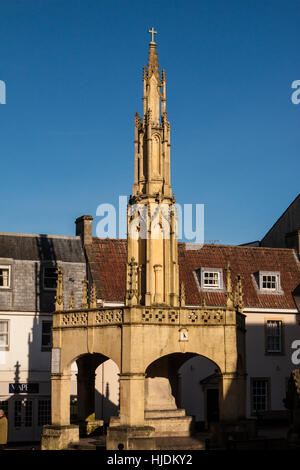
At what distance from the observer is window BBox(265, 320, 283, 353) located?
43250 mm

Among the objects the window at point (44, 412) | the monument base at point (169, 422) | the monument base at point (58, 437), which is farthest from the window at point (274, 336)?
the monument base at point (58, 437)

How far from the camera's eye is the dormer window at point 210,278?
44.1m

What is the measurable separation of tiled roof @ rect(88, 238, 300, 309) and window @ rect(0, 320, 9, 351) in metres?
5.38

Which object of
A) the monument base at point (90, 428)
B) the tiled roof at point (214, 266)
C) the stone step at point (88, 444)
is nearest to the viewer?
the stone step at point (88, 444)

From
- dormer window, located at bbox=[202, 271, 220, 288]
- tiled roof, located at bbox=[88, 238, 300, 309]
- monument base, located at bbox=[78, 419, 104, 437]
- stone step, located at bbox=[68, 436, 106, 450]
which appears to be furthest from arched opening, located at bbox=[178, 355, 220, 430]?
stone step, located at bbox=[68, 436, 106, 450]

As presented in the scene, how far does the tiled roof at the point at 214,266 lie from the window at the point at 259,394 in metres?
4.42

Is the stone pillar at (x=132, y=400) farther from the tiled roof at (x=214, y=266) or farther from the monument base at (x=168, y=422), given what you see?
the tiled roof at (x=214, y=266)

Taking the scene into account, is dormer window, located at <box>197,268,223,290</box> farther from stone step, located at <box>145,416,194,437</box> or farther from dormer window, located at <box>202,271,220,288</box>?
stone step, located at <box>145,416,194,437</box>

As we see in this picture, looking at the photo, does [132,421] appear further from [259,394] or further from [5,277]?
[259,394]

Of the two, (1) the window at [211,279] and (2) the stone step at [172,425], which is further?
(1) the window at [211,279]

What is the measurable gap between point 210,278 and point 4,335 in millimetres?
12798

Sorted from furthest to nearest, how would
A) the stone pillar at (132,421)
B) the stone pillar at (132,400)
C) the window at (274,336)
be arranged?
the window at (274,336) → the stone pillar at (132,400) → the stone pillar at (132,421)

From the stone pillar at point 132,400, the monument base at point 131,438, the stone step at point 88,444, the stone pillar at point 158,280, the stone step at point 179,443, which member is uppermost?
the stone pillar at point 158,280
